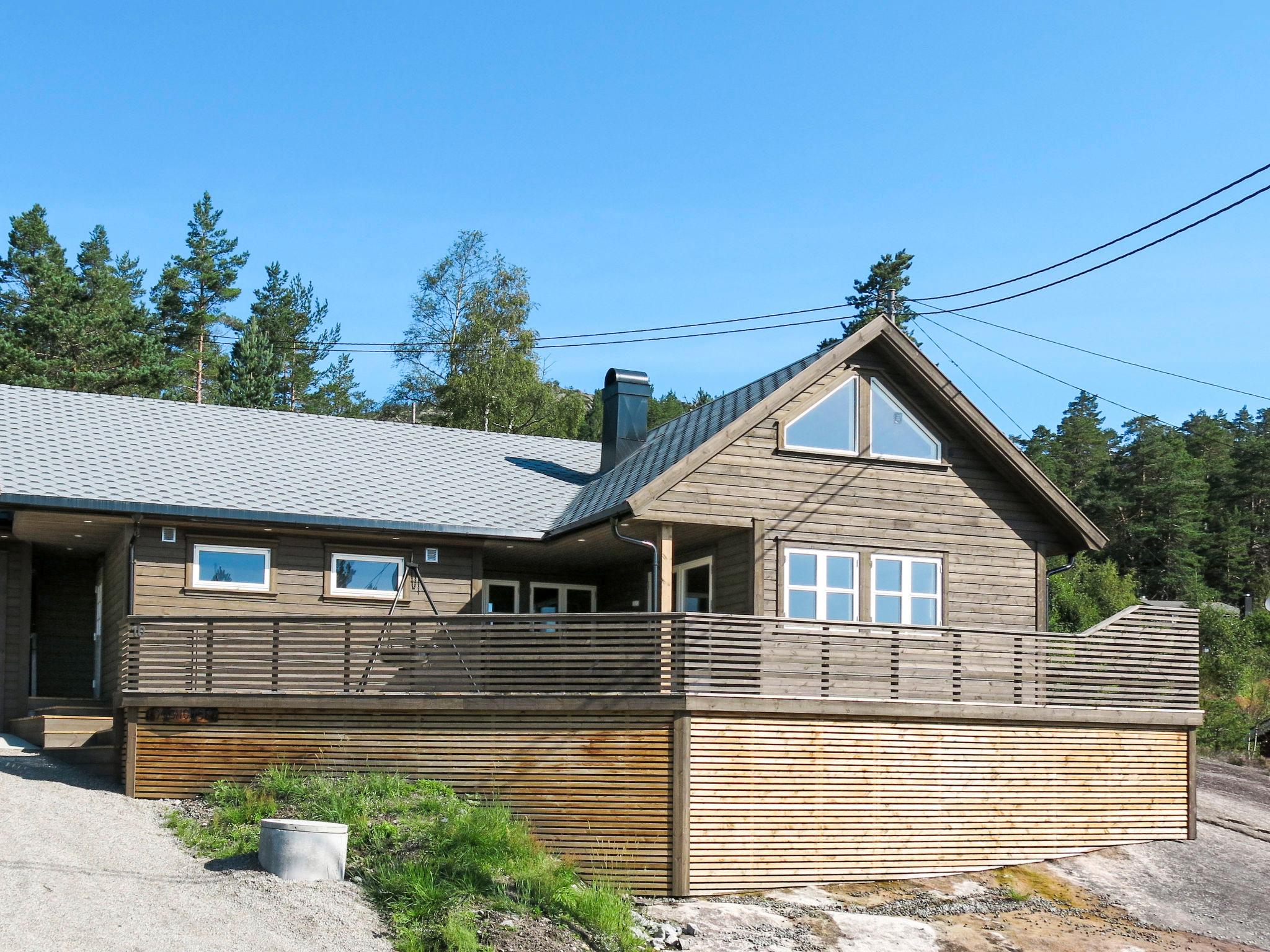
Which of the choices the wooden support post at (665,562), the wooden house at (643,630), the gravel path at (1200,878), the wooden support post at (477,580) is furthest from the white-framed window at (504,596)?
the gravel path at (1200,878)

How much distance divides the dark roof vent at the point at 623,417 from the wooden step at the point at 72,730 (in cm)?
854

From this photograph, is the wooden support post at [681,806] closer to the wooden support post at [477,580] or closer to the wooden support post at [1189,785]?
the wooden support post at [477,580]

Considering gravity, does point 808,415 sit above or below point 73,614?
above

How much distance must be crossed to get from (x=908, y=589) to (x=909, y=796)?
3.63 m

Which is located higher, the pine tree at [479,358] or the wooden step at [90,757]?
the pine tree at [479,358]

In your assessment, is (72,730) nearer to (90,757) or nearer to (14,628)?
(90,757)

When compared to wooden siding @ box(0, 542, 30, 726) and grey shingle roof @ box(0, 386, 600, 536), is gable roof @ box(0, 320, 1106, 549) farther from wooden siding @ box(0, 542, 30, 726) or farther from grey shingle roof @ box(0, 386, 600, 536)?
wooden siding @ box(0, 542, 30, 726)

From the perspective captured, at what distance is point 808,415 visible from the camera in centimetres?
1844

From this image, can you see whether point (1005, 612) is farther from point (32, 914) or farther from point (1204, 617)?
point (1204, 617)

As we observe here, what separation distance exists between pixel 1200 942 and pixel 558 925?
727cm

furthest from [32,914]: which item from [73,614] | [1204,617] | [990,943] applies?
[1204,617]

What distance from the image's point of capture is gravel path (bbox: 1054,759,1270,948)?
15.2 metres

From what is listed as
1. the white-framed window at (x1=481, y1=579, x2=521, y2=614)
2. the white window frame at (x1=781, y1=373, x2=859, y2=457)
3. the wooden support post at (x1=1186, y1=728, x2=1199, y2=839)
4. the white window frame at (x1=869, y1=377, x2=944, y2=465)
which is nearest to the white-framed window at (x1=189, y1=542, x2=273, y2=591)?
the white-framed window at (x1=481, y1=579, x2=521, y2=614)

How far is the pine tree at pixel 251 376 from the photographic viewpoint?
41.4 metres
